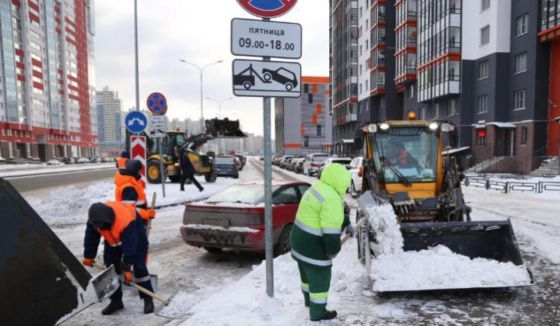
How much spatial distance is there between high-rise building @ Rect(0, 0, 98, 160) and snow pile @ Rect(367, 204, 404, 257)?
279 feet

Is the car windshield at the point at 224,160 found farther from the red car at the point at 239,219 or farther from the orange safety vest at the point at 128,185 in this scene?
the orange safety vest at the point at 128,185

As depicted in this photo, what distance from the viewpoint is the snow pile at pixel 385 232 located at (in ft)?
15.9

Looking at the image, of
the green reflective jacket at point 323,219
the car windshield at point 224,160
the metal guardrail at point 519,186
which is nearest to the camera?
the green reflective jacket at point 323,219

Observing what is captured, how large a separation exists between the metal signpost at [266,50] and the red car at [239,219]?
1.96 meters

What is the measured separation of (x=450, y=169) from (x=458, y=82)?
99.7ft

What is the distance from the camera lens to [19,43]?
80.8 metres

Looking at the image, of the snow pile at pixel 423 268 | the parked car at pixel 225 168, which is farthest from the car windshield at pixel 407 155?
the parked car at pixel 225 168

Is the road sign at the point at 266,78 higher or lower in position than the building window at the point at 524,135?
higher

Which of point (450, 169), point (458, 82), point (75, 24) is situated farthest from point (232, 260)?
point (75, 24)

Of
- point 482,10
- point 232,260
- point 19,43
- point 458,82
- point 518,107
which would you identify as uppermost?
point 19,43

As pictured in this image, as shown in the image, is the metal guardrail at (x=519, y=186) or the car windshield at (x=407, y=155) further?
the metal guardrail at (x=519, y=186)

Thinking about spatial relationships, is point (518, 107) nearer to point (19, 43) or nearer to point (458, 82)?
point (458, 82)

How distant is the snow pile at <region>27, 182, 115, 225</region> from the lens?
35.7 ft

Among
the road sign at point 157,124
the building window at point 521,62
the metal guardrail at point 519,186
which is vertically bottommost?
the metal guardrail at point 519,186
